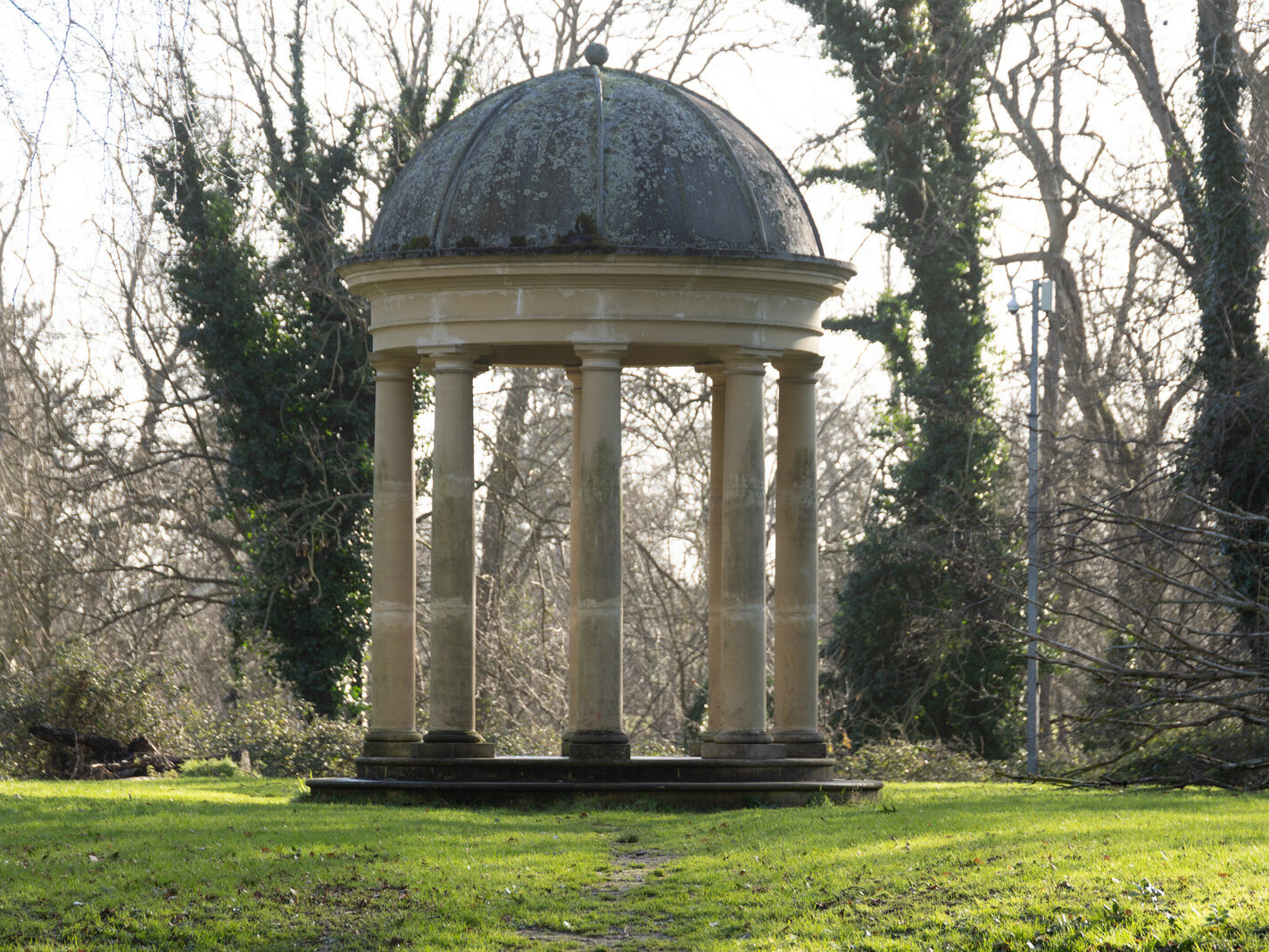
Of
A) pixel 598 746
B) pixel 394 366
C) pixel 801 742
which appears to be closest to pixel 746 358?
pixel 394 366

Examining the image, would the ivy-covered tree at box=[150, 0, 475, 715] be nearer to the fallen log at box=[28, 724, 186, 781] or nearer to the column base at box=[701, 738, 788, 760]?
the fallen log at box=[28, 724, 186, 781]

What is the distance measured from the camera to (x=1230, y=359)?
86.9 ft

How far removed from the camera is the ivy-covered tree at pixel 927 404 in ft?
106

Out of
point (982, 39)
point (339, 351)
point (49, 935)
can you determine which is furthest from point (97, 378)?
point (49, 935)

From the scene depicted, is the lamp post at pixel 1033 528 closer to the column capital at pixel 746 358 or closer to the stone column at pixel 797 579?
the stone column at pixel 797 579

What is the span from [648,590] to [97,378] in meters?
13.5

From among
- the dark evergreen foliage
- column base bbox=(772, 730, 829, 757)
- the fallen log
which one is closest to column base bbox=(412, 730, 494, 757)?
column base bbox=(772, 730, 829, 757)

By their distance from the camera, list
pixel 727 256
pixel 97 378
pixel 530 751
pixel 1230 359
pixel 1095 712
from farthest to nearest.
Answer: pixel 97 378, pixel 530 751, pixel 1230 359, pixel 1095 712, pixel 727 256

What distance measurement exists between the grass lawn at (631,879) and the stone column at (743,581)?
239 centimetres

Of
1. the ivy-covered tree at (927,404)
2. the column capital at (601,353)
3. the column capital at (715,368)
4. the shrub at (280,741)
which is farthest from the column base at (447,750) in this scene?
the ivy-covered tree at (927,404)

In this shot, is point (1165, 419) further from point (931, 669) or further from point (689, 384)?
point (689, 384)

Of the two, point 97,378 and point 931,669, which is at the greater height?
point 97,378

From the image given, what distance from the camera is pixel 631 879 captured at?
13898 mm

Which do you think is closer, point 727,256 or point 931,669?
point 727,256
